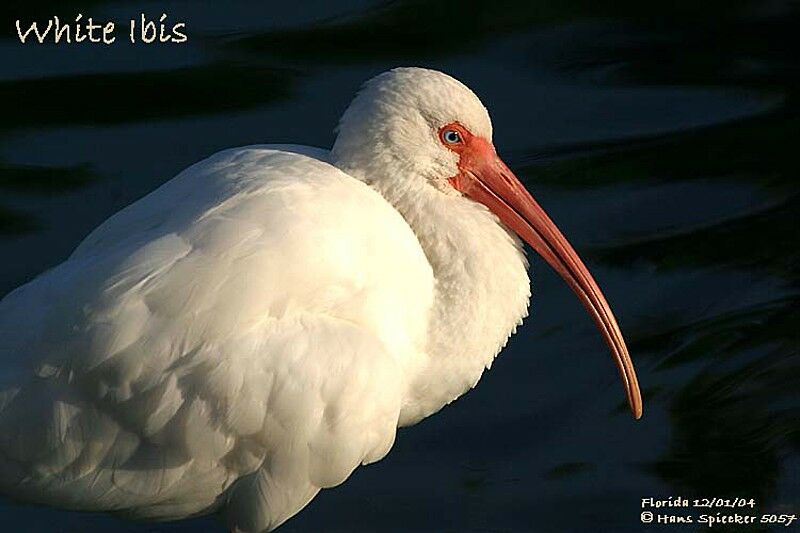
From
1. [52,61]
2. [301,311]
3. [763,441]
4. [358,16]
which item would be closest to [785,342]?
[763,441]

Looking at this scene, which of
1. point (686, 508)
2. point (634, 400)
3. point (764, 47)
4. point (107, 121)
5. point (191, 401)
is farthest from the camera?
point (764, 47)

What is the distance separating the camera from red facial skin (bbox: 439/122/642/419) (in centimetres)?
809

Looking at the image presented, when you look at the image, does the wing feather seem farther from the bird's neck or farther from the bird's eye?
the bird's eye

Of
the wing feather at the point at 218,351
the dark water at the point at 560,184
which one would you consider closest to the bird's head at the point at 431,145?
the wing feather at the point at 218,351

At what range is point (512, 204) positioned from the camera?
324 inches

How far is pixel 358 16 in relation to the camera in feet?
45.8

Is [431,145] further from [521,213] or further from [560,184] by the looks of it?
[560,184]

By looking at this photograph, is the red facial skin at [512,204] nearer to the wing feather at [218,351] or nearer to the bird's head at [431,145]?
the bird's head at [431,145]

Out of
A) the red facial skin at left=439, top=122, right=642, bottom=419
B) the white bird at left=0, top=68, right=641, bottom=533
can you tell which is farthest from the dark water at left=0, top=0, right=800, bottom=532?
the white bird at left=0, top=68, right=641, bottom=533

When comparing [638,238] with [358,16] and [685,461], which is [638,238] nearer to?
[685,461]

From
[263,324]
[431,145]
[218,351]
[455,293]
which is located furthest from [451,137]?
[218,351]

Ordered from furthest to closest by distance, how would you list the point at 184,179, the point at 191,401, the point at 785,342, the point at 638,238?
the point at 638,238
the point at 785,342
the point at 184,179
the point at 191,401

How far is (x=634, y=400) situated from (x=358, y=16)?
20.2 ft

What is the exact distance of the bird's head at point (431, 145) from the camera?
25.9 ft
